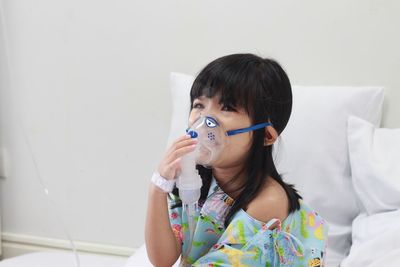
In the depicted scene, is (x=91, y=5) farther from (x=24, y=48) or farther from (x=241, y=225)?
(x=241, y=225)

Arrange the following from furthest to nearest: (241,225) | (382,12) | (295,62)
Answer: (295,62) < (382,12) < (241,225)

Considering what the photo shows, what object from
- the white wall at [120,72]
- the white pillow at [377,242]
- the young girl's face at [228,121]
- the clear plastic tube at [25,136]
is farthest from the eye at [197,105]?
the clear plastic tube at [25,136]

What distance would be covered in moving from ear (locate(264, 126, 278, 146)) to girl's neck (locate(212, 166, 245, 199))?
83 mm

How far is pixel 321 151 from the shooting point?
1.52 m

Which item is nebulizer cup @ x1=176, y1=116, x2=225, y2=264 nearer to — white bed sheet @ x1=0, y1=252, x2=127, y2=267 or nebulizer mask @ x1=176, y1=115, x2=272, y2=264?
nebulizer mask @ x1=176, y1=115, x2=272, y2=264

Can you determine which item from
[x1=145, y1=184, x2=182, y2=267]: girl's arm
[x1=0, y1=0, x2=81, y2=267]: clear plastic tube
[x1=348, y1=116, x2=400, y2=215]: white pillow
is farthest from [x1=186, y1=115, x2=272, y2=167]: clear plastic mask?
[x1=0, y1=0, x2=81, y2=267]: clear plastic tube

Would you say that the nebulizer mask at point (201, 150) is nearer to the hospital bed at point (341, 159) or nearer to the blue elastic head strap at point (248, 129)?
the blue elastic head strap at point (248, 129)

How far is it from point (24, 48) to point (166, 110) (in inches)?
25.3

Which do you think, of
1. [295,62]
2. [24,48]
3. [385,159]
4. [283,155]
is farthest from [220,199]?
[24,48]

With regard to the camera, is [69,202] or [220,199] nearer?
[220,199]

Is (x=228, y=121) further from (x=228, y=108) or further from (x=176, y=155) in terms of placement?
(x=176, y=155)

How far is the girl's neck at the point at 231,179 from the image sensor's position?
1.14m

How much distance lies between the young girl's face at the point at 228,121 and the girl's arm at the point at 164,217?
7 centimetres

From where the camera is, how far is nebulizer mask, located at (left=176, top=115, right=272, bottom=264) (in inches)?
41.0
